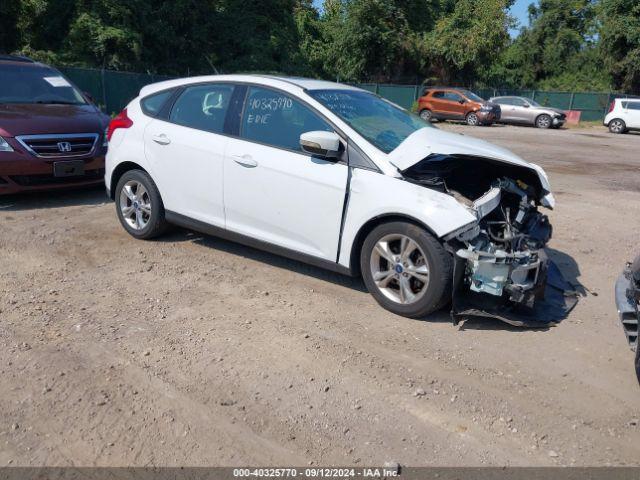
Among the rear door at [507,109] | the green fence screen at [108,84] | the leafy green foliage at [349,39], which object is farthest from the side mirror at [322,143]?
the rear door at [507,109]

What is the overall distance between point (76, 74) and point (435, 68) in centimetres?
2789

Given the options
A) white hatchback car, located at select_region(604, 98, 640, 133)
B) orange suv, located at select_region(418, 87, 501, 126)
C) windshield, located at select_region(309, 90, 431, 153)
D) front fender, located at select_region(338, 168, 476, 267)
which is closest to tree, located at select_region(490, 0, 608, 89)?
white hatchback car, located at select_region(604, 98, 640, 133)

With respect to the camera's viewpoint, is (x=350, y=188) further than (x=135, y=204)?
No

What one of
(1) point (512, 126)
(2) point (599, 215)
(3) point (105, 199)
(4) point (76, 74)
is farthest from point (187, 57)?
(2) point (599, 215)

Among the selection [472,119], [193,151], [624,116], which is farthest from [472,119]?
[193,151]

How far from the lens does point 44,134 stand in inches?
291

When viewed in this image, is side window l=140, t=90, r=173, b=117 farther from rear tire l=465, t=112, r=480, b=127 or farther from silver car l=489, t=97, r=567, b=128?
silver car l=489, t=97, r=567, b=128

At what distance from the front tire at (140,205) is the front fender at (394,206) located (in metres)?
2.21

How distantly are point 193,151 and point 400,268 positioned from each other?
2323mm

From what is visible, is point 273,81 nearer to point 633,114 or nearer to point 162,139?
point 162,139

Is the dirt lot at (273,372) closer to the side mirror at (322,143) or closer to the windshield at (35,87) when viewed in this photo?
the side mirror at (322,143)

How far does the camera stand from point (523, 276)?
4344 millimetres

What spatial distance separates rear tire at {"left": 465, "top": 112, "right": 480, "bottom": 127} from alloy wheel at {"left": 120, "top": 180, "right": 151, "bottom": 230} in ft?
81.9

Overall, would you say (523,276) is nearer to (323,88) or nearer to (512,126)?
(323,88)
